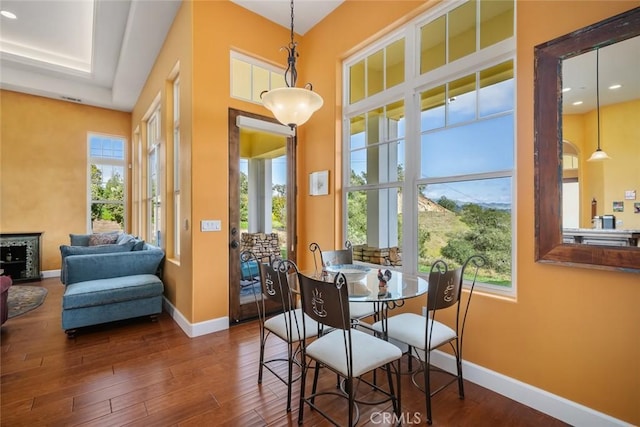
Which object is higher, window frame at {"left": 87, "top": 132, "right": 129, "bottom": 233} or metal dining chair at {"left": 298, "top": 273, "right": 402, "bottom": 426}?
window frame at {"left": 87, "top": 132, "right": 129, "bottom": 233}

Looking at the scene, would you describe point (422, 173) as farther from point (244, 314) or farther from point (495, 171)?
point (244, 314)

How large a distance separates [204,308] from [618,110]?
3.67 m

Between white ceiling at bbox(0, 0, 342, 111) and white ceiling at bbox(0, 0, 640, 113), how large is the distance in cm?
1

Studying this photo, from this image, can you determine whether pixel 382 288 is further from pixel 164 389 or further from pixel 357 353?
pixel 164 389

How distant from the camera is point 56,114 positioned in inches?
241

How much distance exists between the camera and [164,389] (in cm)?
217

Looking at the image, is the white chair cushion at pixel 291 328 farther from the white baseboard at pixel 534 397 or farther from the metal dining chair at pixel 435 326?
the white baseboard at pixel 534 397

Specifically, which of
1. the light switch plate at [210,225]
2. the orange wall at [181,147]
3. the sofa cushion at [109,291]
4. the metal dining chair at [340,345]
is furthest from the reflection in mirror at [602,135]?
the sofa cushion at [109,291]

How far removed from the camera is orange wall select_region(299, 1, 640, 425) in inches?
64.3

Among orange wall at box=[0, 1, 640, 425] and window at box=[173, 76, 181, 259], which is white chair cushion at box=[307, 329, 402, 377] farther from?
window at box=[173, 76, 181, 259]

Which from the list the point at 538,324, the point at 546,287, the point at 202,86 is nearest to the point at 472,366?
the point at 538,324

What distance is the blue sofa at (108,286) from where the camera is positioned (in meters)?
3.11

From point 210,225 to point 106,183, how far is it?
205 inches

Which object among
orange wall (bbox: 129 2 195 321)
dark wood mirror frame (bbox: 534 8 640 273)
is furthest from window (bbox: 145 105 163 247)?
dark wood mirror frame (bbox: 534 8 640 273)
